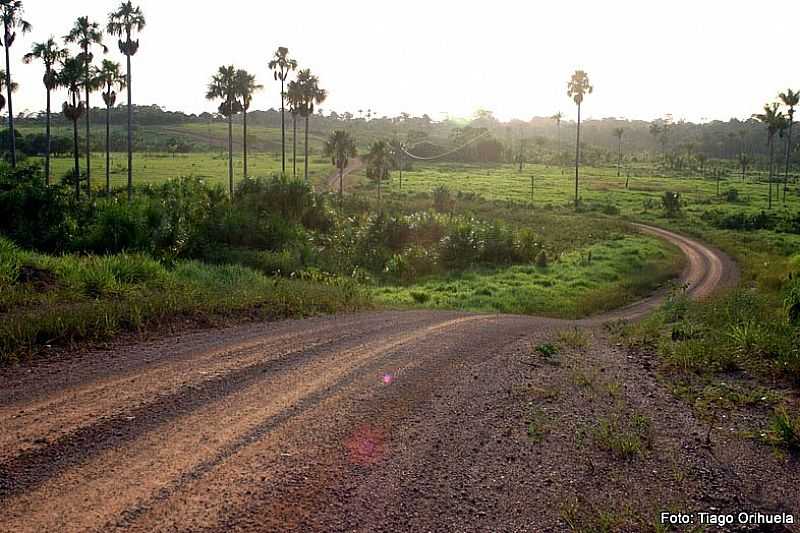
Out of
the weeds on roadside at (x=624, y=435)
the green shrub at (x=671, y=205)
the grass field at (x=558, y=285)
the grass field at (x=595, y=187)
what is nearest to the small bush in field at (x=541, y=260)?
the grass field at (x=558, y=285)

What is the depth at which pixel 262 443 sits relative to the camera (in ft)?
21.1

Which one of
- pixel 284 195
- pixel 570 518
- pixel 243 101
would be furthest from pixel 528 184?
pixel 570 518

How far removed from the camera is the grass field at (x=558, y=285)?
26.1 m

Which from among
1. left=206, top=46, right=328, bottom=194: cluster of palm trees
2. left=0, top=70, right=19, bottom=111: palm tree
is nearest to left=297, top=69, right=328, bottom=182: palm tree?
left=206, top=46, right=328, bottom=194: cluster of palm trees

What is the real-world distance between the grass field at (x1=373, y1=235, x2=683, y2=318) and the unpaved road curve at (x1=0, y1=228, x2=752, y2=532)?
12.9m

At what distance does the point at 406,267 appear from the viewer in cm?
3528

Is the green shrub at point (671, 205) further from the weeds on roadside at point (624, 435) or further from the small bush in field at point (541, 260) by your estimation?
the weeds on roadside at point (624, 435)

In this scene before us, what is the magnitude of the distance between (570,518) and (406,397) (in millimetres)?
3277

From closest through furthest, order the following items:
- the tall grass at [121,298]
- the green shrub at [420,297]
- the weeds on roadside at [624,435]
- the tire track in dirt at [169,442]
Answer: the tire track in dirt at [169,442], the weeds on roadside at [624,435], the tall grass at [121,298], the green shrub at [420,297]

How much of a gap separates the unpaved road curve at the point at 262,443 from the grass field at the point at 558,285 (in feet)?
42.2

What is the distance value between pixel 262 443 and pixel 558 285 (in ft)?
88.7

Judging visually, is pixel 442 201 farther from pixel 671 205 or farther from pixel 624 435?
pixel 624 435

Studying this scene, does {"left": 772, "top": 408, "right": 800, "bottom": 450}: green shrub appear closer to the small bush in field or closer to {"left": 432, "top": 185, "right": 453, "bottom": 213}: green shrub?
the small bush in field

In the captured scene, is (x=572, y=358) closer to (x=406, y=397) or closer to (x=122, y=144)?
(x=406, y=397)
